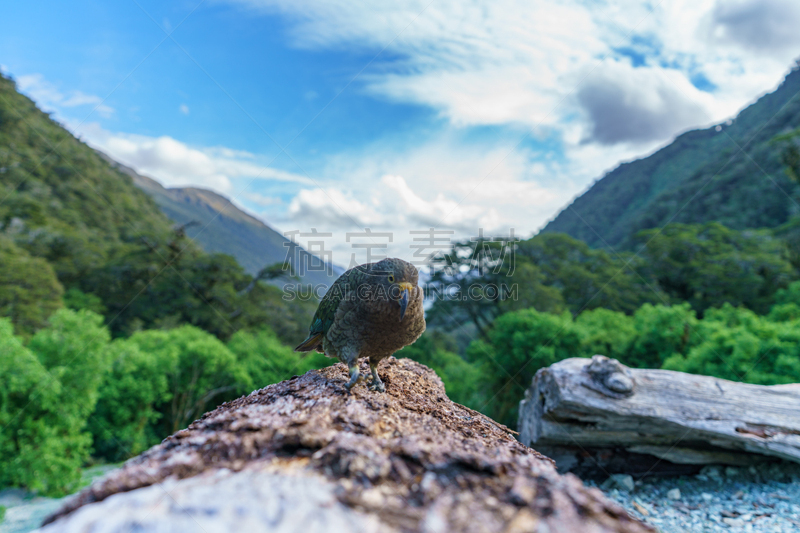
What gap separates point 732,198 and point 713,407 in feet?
127

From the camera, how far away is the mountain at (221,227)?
36.2 m

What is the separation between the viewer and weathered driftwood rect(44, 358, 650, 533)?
1246mm

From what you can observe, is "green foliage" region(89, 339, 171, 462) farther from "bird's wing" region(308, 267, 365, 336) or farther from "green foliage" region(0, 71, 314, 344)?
"bird's wing" region(308, 267, 365, 336)

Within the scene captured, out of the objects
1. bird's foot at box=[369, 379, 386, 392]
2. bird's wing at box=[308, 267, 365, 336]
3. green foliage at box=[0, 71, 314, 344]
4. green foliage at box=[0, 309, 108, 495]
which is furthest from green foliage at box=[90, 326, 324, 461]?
bird's foot at box=[369, 379, 386, 392]

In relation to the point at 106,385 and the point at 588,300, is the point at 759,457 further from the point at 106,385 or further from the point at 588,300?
the point at 106,385

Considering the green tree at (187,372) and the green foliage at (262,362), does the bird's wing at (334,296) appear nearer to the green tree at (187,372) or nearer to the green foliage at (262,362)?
the green foliage at (262,362)

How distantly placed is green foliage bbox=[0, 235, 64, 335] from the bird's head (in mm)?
21118

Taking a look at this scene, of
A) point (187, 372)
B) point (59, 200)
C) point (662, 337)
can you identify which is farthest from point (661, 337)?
point (59, 200)

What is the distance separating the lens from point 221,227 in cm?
6162

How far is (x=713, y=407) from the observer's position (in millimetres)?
5395

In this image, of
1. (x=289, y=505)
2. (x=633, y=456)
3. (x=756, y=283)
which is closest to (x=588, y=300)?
(x=756, y=283)

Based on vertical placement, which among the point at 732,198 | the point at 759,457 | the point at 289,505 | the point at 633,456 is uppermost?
the point at 732,198

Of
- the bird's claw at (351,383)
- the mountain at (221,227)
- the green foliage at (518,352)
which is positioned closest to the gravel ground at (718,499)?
the bird's claw at (351,383)

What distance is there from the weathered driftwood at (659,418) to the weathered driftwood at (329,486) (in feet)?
14.9
